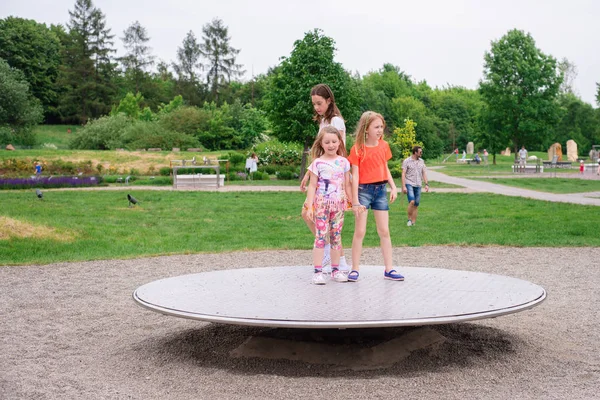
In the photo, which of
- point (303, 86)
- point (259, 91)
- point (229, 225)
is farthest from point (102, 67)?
point (229, 225)

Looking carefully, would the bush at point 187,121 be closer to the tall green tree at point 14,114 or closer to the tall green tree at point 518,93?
the tall green tree at point 14,114

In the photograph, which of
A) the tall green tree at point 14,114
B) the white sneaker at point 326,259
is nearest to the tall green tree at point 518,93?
the tall green tree at point 14,114

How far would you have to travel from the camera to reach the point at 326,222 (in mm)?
6266

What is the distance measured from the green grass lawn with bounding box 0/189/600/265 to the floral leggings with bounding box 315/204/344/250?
18.2 feet

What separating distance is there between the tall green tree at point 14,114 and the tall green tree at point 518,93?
38731 mm

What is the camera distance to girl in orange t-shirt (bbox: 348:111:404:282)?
245 inches

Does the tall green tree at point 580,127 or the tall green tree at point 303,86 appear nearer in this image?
the tall green tree at point 303,86

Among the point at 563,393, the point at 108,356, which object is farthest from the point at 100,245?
the point at 563,393

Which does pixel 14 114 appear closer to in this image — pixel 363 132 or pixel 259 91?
pixel 259 91

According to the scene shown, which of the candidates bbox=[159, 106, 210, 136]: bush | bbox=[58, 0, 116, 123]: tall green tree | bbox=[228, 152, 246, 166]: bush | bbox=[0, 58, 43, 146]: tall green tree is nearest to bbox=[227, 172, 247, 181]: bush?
bbox=[228, 152, 246, 166]: bush

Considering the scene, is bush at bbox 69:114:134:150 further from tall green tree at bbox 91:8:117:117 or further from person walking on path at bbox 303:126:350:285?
person walking on path at bbox 303:126:350:285

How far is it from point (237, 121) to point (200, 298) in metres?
Answer: 50.9

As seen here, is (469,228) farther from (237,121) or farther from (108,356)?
(237,121)

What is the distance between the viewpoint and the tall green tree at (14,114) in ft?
170
